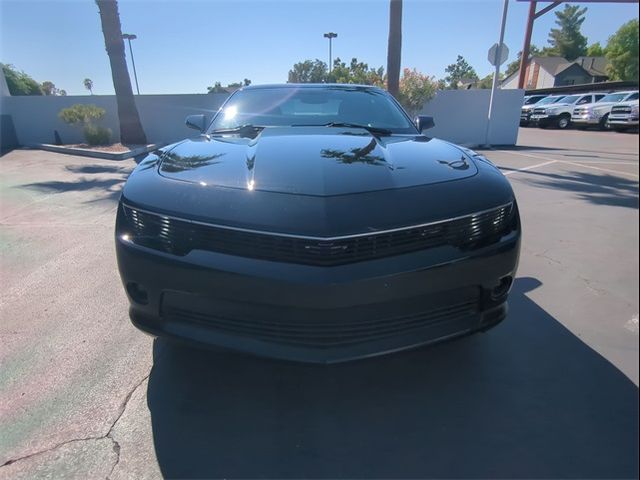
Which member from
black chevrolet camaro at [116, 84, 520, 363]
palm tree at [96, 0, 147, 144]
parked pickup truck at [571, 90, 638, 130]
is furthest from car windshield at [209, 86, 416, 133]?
parked pickup truck at [571, 90, 638, 130]

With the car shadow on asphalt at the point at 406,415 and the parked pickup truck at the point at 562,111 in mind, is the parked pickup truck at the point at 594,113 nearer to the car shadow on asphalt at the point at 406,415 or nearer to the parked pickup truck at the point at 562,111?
the parked pickup truck at the point at 562,111

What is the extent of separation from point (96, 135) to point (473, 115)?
1260 centimetres

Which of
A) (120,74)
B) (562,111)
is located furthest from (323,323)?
(562,111)

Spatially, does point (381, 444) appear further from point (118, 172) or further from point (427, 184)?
point (118, 172)

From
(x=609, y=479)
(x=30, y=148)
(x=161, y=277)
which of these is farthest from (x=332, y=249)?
(x=30, y=148)

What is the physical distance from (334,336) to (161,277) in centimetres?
85

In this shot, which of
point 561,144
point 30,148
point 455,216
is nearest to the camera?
point 455,216

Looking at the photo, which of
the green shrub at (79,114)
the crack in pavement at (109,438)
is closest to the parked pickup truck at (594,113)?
the green shrub at (79,114)

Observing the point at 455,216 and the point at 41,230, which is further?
the point at 41,230

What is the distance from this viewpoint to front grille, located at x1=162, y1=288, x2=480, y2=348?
5.96 ft

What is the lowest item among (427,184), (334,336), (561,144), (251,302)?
(561,144)

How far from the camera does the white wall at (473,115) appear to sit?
46.3 ft

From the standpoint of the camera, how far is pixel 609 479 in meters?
1.67

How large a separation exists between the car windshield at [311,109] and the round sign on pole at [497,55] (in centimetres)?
1008
